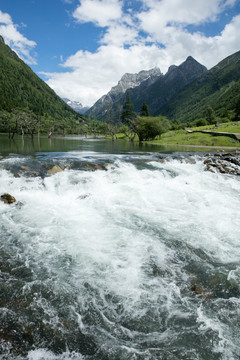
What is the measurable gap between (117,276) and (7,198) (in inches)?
401

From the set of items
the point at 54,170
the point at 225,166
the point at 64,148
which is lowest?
the point at 225,166

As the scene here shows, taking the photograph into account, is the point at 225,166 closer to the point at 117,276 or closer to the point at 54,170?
the point at 54,170

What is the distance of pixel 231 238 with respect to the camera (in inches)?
410

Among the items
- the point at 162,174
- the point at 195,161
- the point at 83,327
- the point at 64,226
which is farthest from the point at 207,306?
the point at 195,161

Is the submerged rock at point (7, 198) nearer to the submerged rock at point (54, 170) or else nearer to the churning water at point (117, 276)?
the churning water at point (117, 276)

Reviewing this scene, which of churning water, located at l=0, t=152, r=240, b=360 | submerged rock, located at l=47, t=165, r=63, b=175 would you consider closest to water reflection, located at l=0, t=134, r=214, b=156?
submerged rock, located at l=47, t=165, r=63, b=175

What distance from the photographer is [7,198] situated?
1377 cm

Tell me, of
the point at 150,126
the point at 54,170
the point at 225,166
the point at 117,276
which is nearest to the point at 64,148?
the point at 54,170

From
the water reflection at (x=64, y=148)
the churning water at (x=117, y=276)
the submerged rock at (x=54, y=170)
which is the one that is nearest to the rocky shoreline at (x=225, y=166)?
the churning water at (x=117, y=276)

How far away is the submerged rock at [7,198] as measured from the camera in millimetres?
13664

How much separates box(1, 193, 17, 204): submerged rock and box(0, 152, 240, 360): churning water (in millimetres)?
390

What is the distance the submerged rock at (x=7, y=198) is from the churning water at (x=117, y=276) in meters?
0.39

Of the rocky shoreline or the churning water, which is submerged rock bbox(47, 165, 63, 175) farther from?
the rocky shoreline

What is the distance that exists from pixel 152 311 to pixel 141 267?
206 cm
